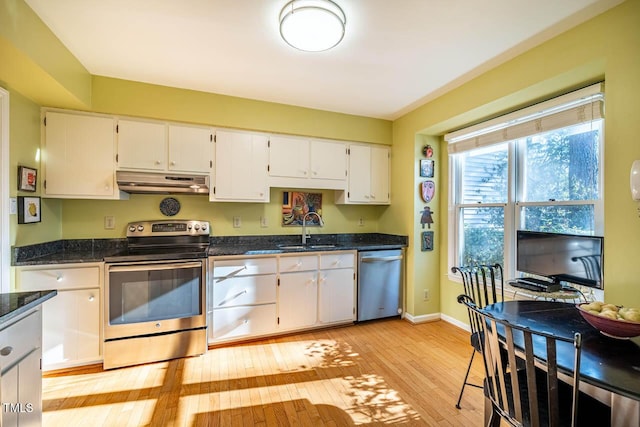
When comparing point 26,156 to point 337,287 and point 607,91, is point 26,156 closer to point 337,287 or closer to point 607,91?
point 337,287

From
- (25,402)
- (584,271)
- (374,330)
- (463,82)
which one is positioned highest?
(463,82)

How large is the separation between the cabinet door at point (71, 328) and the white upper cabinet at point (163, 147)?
3.99 ft

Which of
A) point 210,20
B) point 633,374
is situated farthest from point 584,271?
point 210,20

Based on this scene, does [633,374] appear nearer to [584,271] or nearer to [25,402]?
[584,271]

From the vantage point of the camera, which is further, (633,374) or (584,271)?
(584,271)

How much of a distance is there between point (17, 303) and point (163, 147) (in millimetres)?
1860

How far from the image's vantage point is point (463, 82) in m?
2.62

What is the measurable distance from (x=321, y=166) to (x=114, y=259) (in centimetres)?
226

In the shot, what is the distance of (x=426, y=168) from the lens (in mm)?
3387

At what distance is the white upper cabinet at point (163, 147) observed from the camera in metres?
2.67

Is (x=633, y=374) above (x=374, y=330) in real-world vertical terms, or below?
above

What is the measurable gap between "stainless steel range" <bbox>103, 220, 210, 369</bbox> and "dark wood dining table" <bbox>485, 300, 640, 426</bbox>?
2.40 metres

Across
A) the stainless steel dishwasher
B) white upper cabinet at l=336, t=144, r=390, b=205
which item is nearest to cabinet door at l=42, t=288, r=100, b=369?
the stainless steel dishwasher

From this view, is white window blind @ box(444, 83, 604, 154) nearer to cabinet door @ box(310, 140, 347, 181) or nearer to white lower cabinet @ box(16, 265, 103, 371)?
cabinet door @ box(310, 140, 347, 181)
